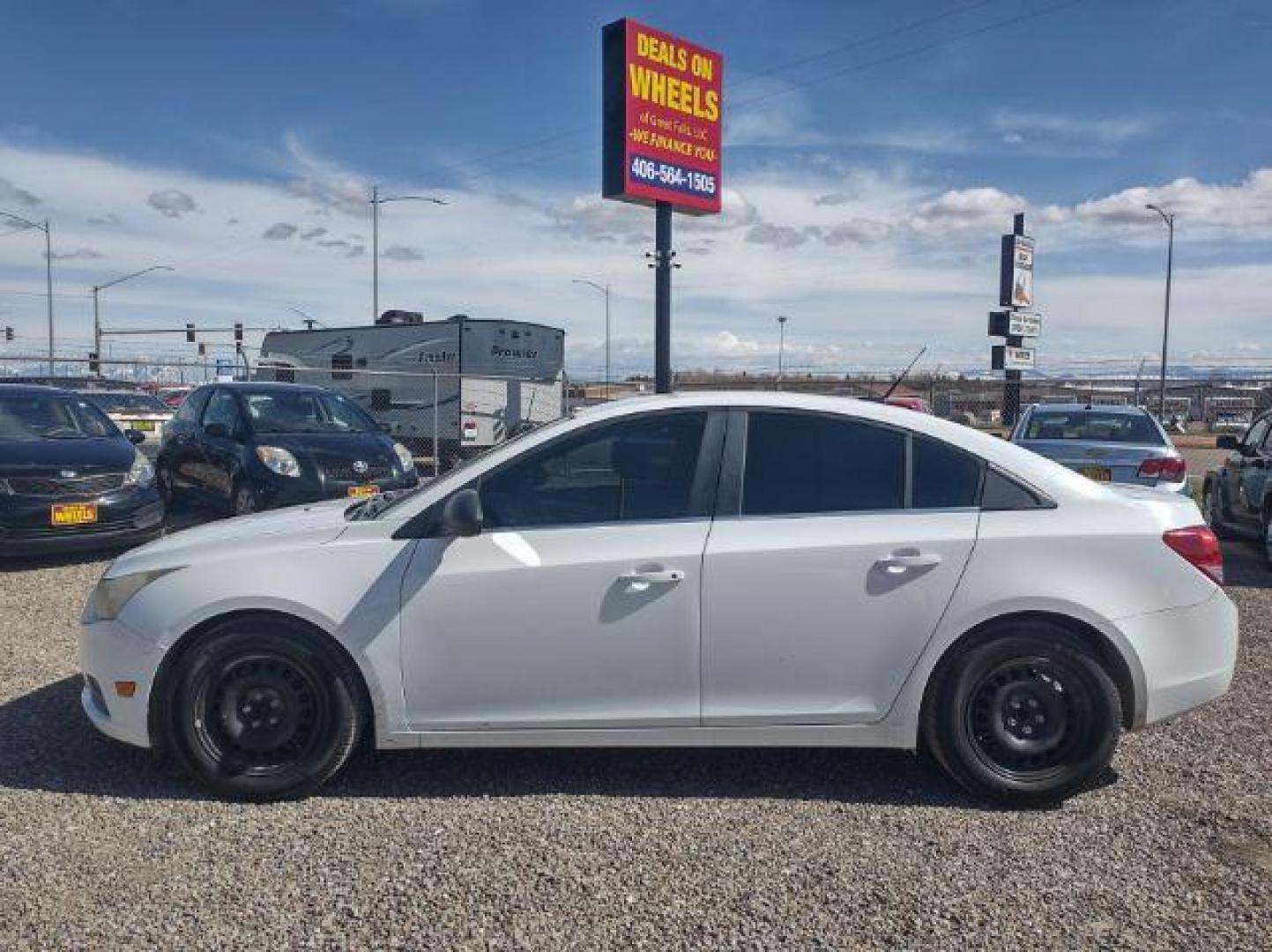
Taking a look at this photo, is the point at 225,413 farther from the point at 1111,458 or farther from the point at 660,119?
the point at 660,119

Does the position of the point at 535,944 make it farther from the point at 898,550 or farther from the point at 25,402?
the point at 25,402

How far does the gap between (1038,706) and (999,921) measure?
1.05m

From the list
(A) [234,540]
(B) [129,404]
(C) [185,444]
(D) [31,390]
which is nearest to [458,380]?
(B) [129,404]

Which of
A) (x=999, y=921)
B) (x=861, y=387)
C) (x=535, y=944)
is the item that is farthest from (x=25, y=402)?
(x=861, y=387)

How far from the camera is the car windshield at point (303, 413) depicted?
1060 centimetres

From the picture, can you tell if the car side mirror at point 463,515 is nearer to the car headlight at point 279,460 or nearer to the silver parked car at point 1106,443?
the car headlight at point 279,460

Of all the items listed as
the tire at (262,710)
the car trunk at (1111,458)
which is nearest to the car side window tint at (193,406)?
the tire at (262,710)

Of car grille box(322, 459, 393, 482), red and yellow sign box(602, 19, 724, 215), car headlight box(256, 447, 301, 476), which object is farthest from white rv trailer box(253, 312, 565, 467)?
car headlight box(256, 447, 301, 476)

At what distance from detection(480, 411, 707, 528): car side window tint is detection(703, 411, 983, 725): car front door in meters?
0.25

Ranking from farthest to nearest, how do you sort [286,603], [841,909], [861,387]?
[861,387] < [286,603] < [841,909]

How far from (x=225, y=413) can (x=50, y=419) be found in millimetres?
1747

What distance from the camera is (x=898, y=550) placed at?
3861mm

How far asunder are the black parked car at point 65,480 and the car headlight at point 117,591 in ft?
15.7

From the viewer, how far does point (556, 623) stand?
383 cm
